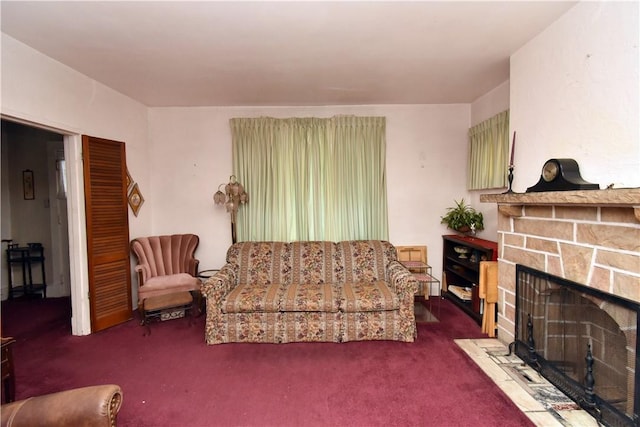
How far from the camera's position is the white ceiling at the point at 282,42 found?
2.00 m

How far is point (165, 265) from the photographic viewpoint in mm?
3742

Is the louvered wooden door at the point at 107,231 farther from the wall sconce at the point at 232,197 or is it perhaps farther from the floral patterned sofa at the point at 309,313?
the floral patterned sofa at the point at 309,313

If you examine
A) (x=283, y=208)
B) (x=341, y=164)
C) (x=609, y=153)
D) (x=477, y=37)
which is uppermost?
(x=477, y=37)

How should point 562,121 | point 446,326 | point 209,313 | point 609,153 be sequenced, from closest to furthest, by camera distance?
point 609,153, point 562,121, point 209,313, point 446,326

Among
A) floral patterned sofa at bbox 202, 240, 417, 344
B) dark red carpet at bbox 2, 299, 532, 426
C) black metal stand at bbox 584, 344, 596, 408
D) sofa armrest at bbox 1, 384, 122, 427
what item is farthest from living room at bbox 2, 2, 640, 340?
sofa armrest at bbox 1, 384, 122, 427

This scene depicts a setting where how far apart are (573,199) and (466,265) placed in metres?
1.92

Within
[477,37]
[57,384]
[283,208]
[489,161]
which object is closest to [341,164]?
[283,208]

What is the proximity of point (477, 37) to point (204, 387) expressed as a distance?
3383 mm

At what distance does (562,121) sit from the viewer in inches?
84.4

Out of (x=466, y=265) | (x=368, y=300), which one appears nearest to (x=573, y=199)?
(x=368, y=300)

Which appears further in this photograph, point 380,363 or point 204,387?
point 380,363

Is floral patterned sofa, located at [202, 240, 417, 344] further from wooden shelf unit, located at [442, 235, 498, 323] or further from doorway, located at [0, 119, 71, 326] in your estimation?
doorway, located at [0, 119, 71, 326]

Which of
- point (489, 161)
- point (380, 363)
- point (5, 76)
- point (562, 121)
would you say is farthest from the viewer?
point (489, 161)

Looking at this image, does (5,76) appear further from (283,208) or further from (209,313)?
(283,208)
